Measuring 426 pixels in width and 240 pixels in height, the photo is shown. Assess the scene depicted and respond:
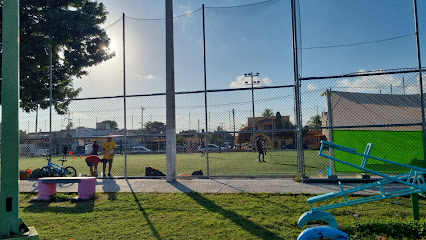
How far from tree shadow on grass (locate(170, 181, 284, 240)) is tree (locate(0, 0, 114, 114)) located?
8.59 meters

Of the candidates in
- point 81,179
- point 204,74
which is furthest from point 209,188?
point 204,74

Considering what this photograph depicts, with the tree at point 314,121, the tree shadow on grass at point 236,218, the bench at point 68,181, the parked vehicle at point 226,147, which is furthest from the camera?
the parked vehicle at point 226,147

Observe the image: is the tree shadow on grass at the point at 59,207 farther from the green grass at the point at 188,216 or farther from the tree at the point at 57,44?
the tree at the point at 57,44

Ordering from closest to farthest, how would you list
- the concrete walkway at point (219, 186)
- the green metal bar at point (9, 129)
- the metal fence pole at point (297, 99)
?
1. the green metal bar at point (9, 129)
2. the concrete walkway at point (219, 186)
3. the metal fence pole at point (297, 99)

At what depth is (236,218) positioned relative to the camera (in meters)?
5.52

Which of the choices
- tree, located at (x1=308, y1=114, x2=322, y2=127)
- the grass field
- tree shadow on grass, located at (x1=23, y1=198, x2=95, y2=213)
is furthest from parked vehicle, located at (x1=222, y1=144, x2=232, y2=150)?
tree shadow on grass, located at (x1=23, y1=198, x2=95, y2=213)

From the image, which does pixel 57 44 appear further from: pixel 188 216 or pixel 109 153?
pixel 188 216

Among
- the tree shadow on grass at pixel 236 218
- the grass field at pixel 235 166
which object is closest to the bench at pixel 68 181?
the tree shadow on grass at pixel 236 218

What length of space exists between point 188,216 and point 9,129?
3596 millimetres

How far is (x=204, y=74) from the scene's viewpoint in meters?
10.8

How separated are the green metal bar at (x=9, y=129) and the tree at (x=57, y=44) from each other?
10.5 metres

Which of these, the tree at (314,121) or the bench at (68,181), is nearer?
the bench at (68,181)

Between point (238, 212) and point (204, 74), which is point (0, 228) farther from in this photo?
point (204, 74)

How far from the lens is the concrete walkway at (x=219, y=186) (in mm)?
8188
